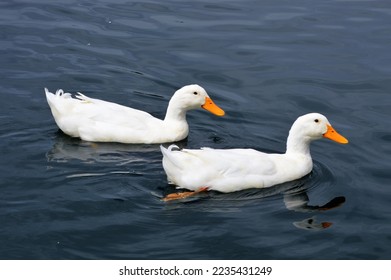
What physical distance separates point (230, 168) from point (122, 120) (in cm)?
233

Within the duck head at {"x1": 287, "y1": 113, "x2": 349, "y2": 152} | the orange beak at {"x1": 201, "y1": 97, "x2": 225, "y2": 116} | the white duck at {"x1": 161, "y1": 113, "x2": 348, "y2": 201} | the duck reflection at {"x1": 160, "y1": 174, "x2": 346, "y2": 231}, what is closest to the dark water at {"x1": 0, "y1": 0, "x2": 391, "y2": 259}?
the duck reflection at {"x1": 160, "y1": 174, "x2": 346, "y2": 231}

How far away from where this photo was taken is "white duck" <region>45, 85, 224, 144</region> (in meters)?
12.1

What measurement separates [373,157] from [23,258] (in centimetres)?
551

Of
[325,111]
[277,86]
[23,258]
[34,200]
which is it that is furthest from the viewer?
[277,86]

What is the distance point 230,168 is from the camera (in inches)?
415

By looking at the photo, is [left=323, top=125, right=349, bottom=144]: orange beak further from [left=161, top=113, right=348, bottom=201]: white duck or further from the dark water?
the dark water

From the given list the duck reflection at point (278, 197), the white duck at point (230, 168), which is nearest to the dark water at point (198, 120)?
the duck reflection at point (278, 197)

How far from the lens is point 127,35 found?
55.3 feet

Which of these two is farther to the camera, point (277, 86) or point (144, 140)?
point (277, 86)

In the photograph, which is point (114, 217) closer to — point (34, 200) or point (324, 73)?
point (34, 200)

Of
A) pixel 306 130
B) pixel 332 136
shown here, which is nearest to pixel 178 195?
pixel 306 130

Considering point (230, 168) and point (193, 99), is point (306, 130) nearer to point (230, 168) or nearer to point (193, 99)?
point (230, 168)

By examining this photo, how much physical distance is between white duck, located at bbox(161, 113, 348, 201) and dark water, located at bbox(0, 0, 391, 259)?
0.48 feet

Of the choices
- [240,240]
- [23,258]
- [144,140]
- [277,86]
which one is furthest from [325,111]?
[23,258]
